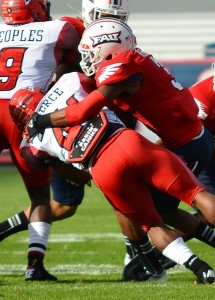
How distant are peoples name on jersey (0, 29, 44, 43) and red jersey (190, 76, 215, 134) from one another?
1.09 m

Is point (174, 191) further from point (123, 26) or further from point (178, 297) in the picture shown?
point (123, 26)

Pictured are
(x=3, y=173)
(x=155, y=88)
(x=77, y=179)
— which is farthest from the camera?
(x=3, y=173)

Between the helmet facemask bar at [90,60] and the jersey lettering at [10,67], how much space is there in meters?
0.79

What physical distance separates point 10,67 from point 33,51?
177 millimetres

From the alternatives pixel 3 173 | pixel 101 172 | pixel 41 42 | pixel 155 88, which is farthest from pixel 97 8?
pixel 3 173

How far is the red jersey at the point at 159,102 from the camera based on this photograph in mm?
5219

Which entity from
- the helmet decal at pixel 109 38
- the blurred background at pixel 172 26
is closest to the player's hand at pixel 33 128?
the helmet decal at pixel 109 38

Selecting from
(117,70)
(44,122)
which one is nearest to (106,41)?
(117,70)

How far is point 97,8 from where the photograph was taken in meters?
5.95

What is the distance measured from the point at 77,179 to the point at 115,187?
92cm

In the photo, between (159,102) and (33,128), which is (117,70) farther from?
(33,128)

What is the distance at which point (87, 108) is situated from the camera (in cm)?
502

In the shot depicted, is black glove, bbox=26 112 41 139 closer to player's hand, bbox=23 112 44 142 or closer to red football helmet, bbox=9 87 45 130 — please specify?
player's hand, bbox=23 112 44 142

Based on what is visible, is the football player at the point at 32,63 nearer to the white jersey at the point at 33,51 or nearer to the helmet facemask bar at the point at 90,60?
the white jersey at the point at 33,51
